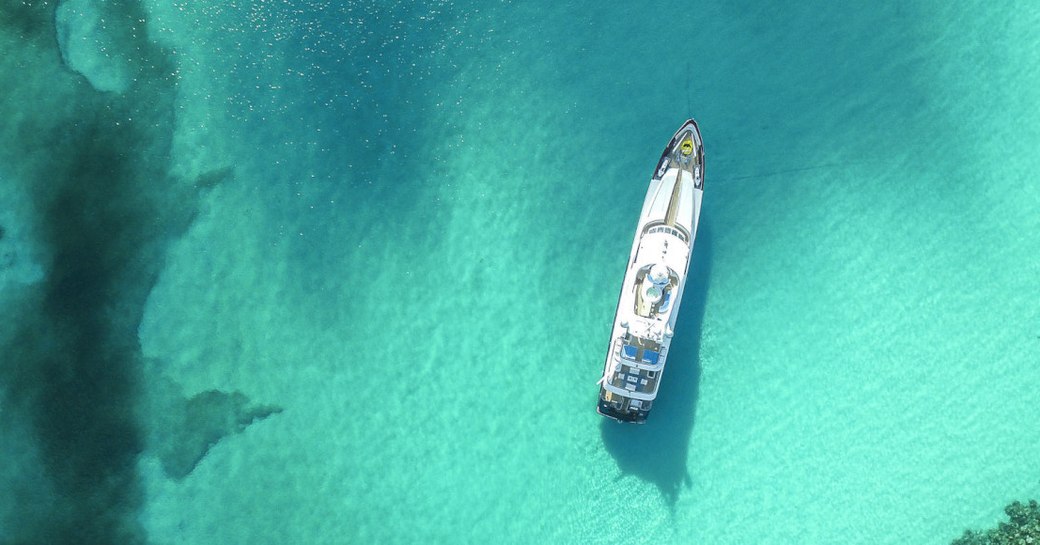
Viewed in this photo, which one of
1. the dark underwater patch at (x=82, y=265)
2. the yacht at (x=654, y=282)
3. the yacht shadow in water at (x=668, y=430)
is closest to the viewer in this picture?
the yacht at (x=654, y=282)

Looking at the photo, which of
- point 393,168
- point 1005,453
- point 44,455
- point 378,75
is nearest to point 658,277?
point 393,168

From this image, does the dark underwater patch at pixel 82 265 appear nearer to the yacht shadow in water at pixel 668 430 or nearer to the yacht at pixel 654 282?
the yacht at pixel 654 282

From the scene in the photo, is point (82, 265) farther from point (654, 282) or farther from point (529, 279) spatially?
point (654, 282)

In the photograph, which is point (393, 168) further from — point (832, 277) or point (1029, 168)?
point (1029, 168)

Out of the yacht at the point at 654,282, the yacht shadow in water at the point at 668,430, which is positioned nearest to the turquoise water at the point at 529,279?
the yacht shadow in water at the point at 668,430

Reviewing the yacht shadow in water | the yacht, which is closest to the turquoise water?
the yacht shadow in water

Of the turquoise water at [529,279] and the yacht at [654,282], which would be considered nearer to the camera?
the yacht at [654,282]

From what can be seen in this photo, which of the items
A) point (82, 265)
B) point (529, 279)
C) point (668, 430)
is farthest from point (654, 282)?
point (82, 265)
